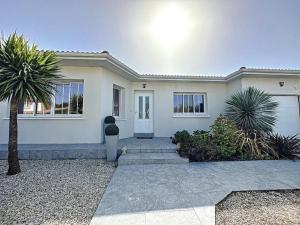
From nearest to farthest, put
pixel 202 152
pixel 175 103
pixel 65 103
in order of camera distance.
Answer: pixel 202 152 → pixel 65 103 → pixel 175 103

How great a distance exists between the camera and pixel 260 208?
322 cm

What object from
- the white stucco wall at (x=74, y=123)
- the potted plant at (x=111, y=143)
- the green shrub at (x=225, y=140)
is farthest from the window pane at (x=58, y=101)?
the green shrub at (x=225, y=140)

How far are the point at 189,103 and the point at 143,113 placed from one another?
10.2 ft

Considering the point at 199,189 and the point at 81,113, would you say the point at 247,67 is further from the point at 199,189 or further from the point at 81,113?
the point at 81,113

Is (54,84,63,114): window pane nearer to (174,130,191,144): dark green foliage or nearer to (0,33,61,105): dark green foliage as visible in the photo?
(0,33,61,105): dark green foliage

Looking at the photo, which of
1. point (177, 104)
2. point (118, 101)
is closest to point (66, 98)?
point (118, 101)

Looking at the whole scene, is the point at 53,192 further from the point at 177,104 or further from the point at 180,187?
the point at 177,104

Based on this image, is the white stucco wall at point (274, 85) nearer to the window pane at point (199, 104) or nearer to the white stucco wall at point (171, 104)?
the white stucco wall at point (171, 104)

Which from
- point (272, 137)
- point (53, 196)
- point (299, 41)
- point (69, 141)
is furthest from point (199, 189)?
point (299, 41)

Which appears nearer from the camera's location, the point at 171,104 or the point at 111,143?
the point at 111,143

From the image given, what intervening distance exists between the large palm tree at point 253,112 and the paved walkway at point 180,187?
7.06 ft

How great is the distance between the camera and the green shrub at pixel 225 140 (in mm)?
6797

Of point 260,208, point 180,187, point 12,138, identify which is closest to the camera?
point 260,208

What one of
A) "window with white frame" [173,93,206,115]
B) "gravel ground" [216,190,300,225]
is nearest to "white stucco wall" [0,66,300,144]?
"window with white frame" [173,93,206,115]
